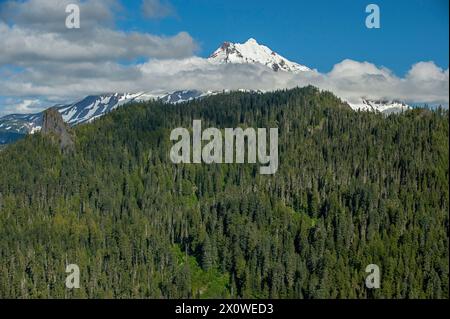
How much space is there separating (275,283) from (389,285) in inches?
1394
